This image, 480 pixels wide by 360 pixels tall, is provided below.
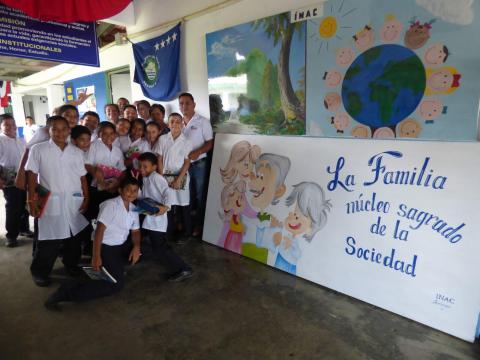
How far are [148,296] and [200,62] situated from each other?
255 centimetres

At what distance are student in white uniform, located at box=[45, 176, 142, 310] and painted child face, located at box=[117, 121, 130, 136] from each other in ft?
3.18

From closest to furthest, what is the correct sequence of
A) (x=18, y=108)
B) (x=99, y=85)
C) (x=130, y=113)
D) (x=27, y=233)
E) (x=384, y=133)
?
1. (x=384, y=133)
2. (x=130, y=113)
3. (x=27, y=233)
4. (x=99, y=85)
5. (x=18, y=108)

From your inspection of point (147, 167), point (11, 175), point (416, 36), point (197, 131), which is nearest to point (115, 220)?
point (147, 167)

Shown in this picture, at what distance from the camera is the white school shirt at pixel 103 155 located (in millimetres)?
2615

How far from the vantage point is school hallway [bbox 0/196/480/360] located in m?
1.71

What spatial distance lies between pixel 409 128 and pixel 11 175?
3666 millimetres

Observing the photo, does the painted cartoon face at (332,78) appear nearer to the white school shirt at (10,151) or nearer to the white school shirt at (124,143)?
the white school shirt at (124,143)

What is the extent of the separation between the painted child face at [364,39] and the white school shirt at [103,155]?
2.15 metres

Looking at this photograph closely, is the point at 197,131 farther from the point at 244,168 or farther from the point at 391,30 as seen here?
the point at 391,30

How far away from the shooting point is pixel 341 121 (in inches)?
93.3

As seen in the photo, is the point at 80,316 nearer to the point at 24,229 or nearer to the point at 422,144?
the point at 24,229

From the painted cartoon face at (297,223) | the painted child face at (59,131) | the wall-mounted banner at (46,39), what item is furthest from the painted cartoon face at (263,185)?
the wall-mounted banner at (46,39)

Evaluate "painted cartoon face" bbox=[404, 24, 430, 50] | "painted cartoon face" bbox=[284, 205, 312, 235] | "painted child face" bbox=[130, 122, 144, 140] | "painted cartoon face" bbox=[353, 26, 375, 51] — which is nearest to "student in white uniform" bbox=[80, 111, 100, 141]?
"painted child face" bbox=[130, 122, 144, 140]

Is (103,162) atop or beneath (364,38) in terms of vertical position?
beneath
